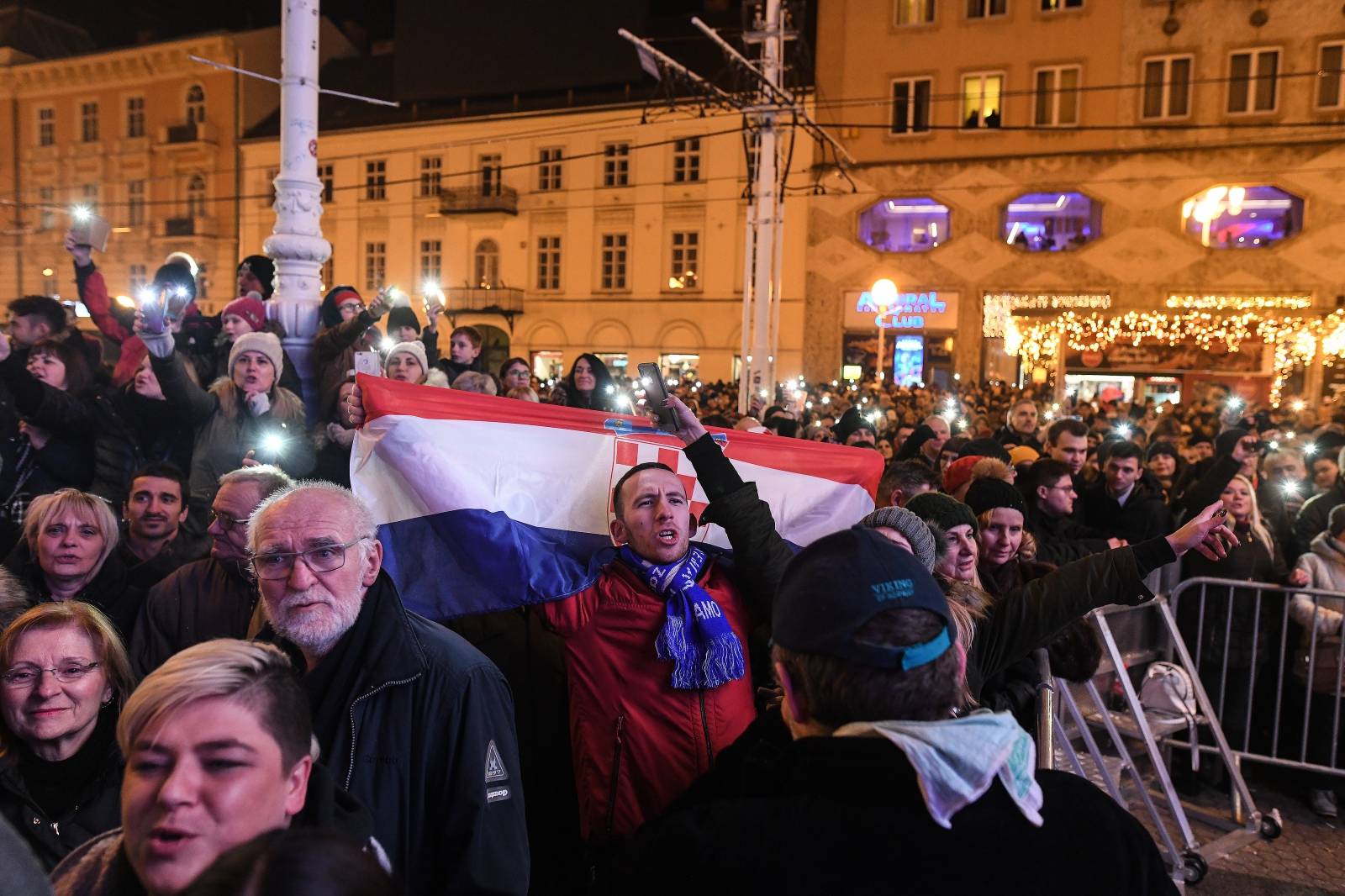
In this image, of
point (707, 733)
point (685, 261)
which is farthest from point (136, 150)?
point (707, 733)

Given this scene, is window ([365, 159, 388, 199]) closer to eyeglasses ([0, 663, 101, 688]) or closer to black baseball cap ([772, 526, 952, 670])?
eyeglasses ([0, 663, 101, 688])

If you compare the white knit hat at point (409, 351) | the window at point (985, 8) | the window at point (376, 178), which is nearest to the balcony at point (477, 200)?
the window at point (376, 178)

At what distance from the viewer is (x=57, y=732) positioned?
8.58ft

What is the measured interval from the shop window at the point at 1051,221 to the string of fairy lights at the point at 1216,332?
12.5 ft

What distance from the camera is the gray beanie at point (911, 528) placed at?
3590 mm

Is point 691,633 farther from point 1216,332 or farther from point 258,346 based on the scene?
point 1216,332

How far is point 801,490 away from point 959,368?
27.3 meters

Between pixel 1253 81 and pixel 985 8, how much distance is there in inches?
318

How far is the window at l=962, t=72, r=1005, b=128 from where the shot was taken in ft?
100

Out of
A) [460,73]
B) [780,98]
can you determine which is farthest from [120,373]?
[460,73]

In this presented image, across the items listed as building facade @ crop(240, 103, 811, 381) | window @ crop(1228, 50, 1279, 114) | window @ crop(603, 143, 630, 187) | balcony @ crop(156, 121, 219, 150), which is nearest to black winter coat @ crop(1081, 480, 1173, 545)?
building facade @ crop(240, 103, 811, 381)

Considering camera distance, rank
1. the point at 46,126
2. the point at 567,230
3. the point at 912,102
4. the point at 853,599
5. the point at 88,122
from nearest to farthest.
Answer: the point at 853,599, the point at 912,102, the point at 567,230, the point at 88,122, the point at 46,126

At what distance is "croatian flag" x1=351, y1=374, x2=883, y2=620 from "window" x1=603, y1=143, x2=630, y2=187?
3244 cm

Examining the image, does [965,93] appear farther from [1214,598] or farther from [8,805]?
[8,805]
